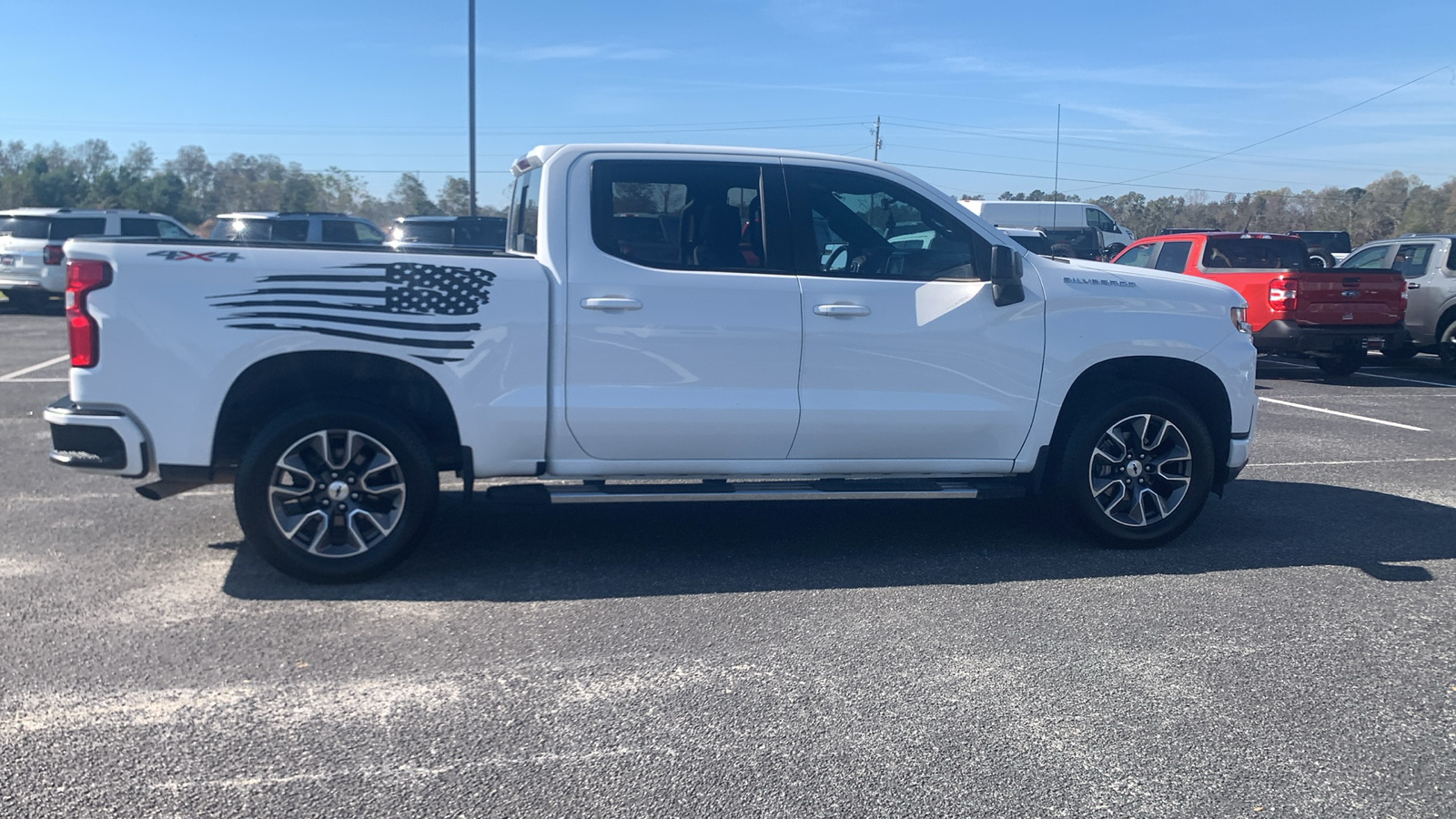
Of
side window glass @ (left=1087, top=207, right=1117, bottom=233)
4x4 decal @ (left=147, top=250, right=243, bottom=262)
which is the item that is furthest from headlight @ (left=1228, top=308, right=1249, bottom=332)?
side window glass @ (left=1087, top=207, right=1117, bottom=233)

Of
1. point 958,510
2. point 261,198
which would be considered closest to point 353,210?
point 261,198

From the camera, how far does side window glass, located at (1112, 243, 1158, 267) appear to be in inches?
603

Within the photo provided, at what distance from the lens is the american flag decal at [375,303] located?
4805 millimetres

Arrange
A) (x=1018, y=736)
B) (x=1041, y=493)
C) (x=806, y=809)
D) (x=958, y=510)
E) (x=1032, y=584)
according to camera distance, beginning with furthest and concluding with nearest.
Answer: (x=958, y=510) < (x=1041, y=493) < (x=1032, y=584) < (x=1018, y=736) < (x=806, y=809)

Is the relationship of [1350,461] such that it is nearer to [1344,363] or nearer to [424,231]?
[1344,363]

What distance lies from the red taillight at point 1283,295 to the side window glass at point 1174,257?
4.19 feet

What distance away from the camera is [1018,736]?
3.65 metres

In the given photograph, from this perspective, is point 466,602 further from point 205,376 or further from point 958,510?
point 958,510

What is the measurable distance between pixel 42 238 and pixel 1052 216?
26070 millimetres

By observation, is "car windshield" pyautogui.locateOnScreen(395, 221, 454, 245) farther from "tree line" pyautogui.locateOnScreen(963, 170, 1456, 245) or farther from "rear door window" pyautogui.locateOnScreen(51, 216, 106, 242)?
"tree line" pyautogui.locateOnScreen(963, 170, 1456, 245)

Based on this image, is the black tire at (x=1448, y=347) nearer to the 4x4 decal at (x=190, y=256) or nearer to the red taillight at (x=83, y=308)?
the 4x4 decal at (x=190, y=256)

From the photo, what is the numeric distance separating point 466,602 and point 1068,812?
2.68 metres

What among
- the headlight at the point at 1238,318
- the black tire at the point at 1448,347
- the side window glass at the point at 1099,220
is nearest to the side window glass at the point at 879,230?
the headlight at the point at 1238,318

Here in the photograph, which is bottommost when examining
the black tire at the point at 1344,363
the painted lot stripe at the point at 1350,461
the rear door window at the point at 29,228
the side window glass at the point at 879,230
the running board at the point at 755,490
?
the painted lot stripe at the point at 1350,461
